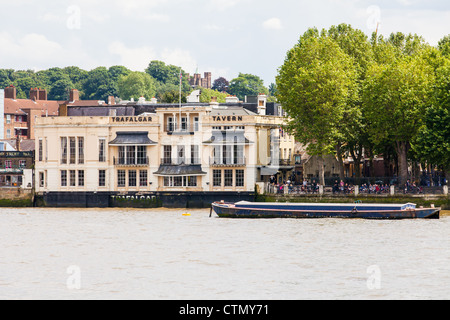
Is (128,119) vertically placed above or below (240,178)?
above

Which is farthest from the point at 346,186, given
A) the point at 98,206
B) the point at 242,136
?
the point at 98,206

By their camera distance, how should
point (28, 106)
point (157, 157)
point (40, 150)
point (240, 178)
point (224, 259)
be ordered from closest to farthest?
point (224, 259), point (240, 178), point (157, 157), point (40, 150), point (28, 106)

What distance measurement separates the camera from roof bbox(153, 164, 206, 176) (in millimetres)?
105581

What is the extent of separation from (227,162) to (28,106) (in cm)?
8413

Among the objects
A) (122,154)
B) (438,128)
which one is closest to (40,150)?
(122,154)

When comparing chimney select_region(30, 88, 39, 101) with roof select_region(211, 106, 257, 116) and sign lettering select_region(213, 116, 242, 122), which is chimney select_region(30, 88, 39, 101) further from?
sign lettering select_region(213, 116, 242, 122)

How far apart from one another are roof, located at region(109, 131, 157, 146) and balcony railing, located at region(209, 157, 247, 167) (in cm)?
680

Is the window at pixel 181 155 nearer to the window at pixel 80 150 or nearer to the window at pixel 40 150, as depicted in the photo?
the window at pixel 80 150

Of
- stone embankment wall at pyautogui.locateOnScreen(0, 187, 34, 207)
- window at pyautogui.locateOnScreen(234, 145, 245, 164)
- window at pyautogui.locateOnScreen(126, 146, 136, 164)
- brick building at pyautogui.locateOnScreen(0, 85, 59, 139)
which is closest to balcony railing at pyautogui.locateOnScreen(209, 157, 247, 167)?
window at pyautogui.locateOnScreen(234, 145, 245, 164)

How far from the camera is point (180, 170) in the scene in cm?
10619

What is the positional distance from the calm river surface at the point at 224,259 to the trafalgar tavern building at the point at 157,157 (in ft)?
61.6

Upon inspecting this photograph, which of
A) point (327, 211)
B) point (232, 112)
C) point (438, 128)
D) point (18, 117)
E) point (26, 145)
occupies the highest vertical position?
point (18, 117)

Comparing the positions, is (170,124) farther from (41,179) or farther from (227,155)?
(41,179)
